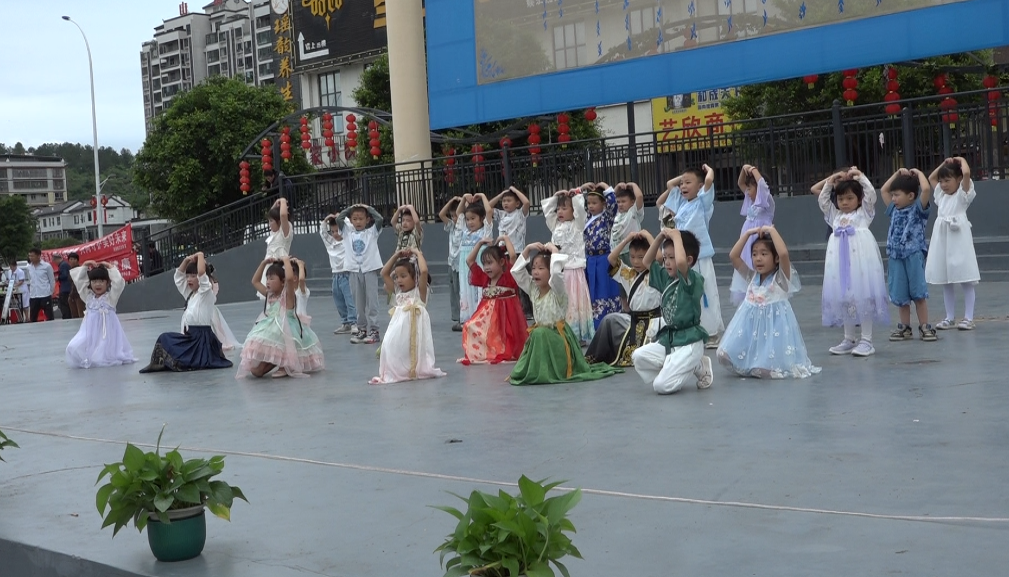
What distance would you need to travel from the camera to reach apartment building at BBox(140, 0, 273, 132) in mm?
94938

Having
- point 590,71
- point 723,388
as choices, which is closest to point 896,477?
point 723,388

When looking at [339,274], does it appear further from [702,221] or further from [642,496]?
[642,496]

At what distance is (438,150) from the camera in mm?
32500

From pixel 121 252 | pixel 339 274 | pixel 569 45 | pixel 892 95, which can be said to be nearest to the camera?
pixel 339 274

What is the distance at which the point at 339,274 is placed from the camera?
1469cm

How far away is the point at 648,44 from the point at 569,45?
1.80 meters

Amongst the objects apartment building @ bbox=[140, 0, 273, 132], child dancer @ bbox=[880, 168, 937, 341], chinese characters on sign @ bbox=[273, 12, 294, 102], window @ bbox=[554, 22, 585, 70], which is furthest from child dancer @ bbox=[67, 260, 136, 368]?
apartment building @ bbox=[140, 0, 273, 132]

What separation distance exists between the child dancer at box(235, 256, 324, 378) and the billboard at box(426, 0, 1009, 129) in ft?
36.2

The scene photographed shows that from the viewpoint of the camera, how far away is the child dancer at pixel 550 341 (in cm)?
959

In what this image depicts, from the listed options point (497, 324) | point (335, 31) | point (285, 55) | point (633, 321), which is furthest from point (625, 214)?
point (285, 55)

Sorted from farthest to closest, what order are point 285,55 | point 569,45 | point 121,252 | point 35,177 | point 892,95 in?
1. point 35,177
2. point 285,55
3. point 121,252
4. point 569,45
5. point 892,95

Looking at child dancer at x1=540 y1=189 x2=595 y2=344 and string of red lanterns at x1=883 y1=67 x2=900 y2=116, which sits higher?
string of red lanterns at x1=883 y1=67 x2=900 y2=116

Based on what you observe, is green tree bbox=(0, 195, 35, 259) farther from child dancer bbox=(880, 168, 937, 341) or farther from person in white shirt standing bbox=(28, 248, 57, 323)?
child dancer bbox=(880, 168, 937, 341)

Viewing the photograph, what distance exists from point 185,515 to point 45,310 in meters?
22.7
